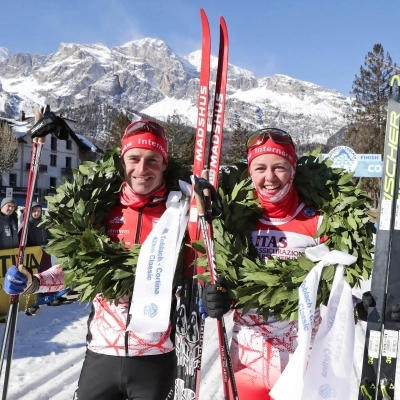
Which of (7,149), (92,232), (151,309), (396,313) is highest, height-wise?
(7,149)

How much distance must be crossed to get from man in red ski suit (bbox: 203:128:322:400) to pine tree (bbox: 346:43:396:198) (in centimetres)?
3430

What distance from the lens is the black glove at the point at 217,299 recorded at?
248 centimetres

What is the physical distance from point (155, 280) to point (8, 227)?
5234mm

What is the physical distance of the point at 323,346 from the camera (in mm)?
2529

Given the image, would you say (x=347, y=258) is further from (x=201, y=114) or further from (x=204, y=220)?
(x=201, y=114)

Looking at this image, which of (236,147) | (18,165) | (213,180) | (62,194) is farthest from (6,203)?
(18,165)

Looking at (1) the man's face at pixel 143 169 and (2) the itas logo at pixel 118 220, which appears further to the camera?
(2) the itas logo at pixel 118 220

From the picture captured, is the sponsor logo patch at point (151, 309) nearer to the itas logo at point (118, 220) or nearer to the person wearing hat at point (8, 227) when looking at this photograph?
the itas logo at point (118, 220)

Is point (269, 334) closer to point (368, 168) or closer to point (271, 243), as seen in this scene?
point (271, 243)

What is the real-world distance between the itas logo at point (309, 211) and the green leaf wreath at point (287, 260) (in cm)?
5

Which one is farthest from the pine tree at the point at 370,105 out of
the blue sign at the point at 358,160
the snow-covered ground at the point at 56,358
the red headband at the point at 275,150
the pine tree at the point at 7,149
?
the red headband at the point at 275,150

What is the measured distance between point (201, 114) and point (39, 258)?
5588mm

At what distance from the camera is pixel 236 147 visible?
44.4 m

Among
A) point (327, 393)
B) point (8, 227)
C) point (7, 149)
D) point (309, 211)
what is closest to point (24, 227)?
point (309, 211)
